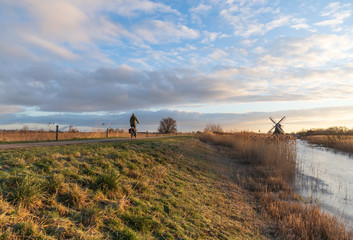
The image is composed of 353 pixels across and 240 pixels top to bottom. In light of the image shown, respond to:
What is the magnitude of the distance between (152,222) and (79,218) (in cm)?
144

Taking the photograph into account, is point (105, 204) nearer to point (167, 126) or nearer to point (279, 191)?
point (279, 191)

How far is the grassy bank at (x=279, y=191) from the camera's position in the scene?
19.3 ft

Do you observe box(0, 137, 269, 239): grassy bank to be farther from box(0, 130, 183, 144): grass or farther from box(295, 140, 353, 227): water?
box(0, 130, 183, 144): grass

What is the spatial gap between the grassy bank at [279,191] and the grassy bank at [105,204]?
2.52 feet

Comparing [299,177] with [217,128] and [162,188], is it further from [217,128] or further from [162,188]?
[217,128]

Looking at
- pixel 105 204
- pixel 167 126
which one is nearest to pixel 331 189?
pixel 105 204

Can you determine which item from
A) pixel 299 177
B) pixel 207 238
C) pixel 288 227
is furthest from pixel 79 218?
pixel 299 177

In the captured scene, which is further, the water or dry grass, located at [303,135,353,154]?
dry grass, located at [303,135,353,154]

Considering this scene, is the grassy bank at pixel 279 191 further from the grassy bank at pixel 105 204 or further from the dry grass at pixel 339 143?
the dry grass at pixel 339 143

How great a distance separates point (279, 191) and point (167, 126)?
2246 inches

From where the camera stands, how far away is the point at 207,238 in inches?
182

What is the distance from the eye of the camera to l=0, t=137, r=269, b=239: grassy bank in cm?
340

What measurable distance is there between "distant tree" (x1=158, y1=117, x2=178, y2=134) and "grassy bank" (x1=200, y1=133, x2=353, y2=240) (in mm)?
42441

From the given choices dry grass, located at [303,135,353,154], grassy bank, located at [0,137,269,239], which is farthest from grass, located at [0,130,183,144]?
dry grass, located at [303,135,353,154]
